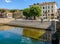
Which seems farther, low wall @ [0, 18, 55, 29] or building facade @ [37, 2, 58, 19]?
building facade @ [37, 2, 58, 19]

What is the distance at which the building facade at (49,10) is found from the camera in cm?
4019

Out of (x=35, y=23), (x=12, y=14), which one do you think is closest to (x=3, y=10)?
(x=12, y=14)

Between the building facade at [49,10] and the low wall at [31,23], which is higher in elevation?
the building facade at [49,10]

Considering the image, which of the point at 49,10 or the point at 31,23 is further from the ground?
the point at 49,10

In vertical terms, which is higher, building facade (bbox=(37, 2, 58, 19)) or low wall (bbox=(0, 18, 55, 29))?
building facade (bbox=(37, 2, 58, 19))

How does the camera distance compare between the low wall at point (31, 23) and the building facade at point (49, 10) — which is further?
the building facade at point (49, 10)

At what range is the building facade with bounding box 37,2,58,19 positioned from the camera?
4019cm

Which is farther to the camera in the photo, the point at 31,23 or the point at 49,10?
the point at 49,10

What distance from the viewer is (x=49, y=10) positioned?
136 feet

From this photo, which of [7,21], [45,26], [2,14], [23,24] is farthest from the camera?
[2,14]

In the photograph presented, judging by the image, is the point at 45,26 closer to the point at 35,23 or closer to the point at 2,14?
the point at 35,23

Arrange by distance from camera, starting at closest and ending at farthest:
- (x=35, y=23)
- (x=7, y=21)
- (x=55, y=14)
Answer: (x=35, y=23), (x=7, y=21), (x=55, y=14)

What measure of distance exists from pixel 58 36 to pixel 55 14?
3240 cm

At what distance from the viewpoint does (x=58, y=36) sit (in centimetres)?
795
